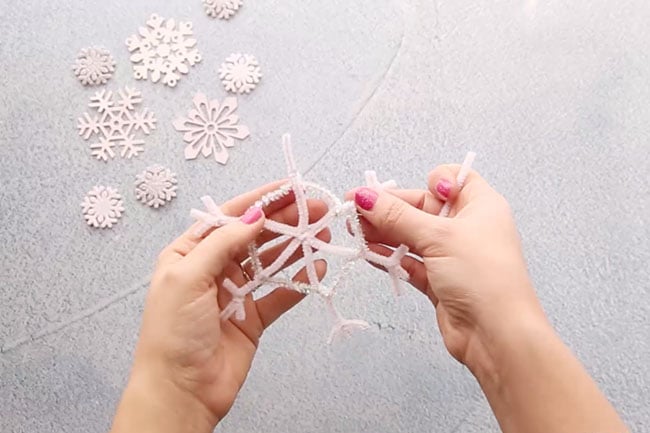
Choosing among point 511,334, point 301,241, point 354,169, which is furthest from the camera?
point 354,169

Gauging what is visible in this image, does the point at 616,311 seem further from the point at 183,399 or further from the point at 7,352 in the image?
the point at 7,352

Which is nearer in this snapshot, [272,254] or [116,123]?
[272,254]

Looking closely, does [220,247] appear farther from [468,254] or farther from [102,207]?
[102,207]

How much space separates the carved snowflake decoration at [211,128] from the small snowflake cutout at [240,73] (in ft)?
0.07

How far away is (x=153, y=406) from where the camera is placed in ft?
2.27

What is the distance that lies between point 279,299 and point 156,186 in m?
0.34

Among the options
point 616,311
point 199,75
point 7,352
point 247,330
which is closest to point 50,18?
point 199,75

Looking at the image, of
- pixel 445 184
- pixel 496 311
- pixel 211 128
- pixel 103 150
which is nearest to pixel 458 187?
pixel 445 184

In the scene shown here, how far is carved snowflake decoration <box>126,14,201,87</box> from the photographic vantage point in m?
1.12

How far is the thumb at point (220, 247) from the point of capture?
0.68 meters

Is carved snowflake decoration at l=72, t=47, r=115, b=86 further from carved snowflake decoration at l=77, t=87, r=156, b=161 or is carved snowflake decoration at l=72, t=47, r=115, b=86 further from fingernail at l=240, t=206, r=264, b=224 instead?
fingernail at l=240, t=206, r=264, b=224

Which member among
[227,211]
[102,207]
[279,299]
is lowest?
[102,207]

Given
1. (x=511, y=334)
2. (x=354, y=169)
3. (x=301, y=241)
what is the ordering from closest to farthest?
(x=511, y=334)
(x=301, y=241)
(x=354, y=169)

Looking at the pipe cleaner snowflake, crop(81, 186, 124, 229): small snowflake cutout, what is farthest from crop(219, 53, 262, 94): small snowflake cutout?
the pipe cleaner snowflake
